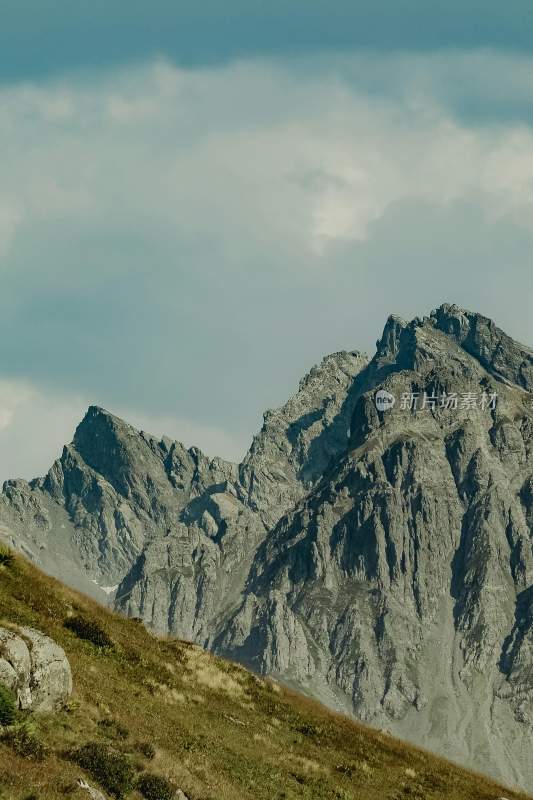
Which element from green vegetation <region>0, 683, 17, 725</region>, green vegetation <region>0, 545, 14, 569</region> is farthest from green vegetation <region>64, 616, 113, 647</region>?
green vegetation <region>0, 683, 17, 725</region>

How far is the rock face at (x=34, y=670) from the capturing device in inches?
1072

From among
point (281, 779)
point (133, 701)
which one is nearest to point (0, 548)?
point (133, 701)

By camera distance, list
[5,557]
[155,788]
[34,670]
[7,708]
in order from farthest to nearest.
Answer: [5,557] < [34,670] < [155,788] < [7,708]

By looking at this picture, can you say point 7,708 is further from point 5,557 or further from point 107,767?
point 5,557

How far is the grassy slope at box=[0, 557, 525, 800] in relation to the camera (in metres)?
27.5

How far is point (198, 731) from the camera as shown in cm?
3294

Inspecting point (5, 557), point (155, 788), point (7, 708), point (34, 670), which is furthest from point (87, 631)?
point (155, 788)

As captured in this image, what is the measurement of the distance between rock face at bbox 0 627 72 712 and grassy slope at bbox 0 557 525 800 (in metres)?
0.65

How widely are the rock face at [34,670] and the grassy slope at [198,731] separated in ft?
2.13

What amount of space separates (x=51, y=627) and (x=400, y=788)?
1514 centimetres

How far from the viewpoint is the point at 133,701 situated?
109 feet

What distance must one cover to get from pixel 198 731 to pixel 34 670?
772 cm

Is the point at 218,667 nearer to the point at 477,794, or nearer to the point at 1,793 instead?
the point at 477,794

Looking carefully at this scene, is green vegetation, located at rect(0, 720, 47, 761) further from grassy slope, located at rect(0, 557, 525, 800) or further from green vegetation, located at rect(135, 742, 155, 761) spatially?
green vegetation, located at rect(135, 742, 155, 761)
